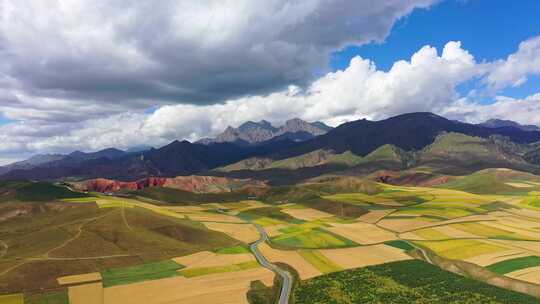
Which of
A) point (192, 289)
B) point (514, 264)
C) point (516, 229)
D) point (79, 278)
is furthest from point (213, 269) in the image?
point (516, 229)

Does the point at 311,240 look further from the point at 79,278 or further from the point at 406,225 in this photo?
the point at 79,278

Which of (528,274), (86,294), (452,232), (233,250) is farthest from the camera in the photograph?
(452,232)

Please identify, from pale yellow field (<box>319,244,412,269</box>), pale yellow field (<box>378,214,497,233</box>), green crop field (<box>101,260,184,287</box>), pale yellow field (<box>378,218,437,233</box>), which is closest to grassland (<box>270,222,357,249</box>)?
pale yellow field (<box>319,244,412,269</box>)

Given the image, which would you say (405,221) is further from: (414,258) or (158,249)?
(158,249)

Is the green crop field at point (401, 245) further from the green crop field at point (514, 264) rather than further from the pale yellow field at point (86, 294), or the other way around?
the pale yellow field at point (86, 294)

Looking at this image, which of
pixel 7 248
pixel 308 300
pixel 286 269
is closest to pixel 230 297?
pixel 308 300
